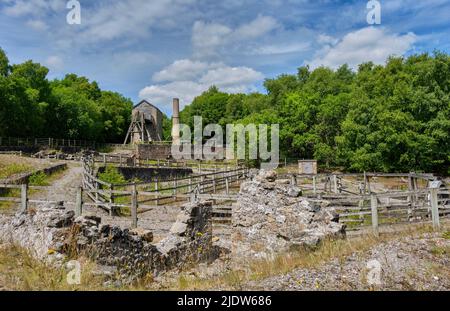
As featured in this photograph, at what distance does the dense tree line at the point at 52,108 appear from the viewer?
42519 mm

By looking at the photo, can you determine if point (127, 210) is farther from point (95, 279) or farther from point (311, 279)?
point (311, 279)

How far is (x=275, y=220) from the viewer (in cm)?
973

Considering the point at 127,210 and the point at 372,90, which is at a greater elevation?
the point at 372,90

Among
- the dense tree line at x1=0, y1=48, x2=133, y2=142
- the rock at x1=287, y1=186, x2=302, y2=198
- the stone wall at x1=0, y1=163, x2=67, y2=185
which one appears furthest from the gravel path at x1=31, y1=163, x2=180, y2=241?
the dense tree line at x1=0, y1=48, x2=133, y2=142

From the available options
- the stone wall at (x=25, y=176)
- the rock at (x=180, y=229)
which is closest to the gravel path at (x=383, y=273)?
the rock at (x=180, y=229)

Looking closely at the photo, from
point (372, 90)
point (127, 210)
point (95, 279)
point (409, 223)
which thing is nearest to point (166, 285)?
point (95, 279)

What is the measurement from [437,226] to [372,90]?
33.9m

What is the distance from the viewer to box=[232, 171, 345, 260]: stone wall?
29.0ft

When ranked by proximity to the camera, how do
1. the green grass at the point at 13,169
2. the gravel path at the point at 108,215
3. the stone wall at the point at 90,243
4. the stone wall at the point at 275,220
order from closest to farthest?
the stone wall at the point at 90,243, the stone wall at the point at 275,220, the gravel path at the point at 108,215, the green grass at the point at 13,169

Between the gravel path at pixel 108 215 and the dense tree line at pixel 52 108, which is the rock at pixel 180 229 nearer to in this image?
the gravel path at pixel 108 215

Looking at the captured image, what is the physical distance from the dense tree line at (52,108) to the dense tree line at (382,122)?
28257 mm

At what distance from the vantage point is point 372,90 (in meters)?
39.9

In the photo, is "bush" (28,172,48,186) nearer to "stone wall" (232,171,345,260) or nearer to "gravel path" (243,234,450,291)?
"stone wall" (232,171,345,260)

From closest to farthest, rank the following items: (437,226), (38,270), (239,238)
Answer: (38,270) < (437,226) < (239,238)
